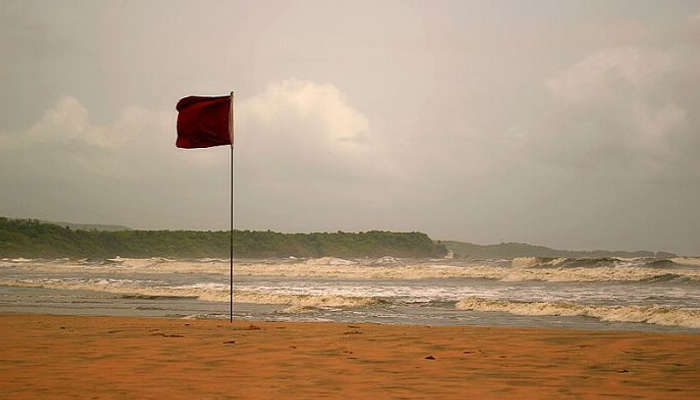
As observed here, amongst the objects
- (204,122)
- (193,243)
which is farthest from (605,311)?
Answer: (193,243)

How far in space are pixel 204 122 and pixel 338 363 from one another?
6.65 meters

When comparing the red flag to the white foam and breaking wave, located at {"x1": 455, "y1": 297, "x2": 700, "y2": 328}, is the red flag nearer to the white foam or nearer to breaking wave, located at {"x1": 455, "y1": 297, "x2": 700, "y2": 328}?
the white foam

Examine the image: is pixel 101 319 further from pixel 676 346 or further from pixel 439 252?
pixel 439 252

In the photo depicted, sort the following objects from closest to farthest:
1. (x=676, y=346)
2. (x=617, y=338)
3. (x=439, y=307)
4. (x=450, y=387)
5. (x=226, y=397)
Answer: (x=226, y=397) → (x=450, y=387) → (x=676, y=346) → (x=617, y=338) → (x=439, y=307)

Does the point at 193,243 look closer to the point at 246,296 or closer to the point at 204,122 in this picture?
the point at 246,296

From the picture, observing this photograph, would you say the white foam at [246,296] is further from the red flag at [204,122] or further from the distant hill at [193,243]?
the distant hill at [193,243]

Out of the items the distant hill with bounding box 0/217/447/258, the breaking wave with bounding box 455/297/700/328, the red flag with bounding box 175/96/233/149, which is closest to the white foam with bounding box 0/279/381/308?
the breaking wave with bounding box 455/297/700/328

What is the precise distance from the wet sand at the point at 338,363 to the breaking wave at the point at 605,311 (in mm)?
4105

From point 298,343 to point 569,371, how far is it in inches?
168

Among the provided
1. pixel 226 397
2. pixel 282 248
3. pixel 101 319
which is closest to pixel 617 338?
pixel 226 397

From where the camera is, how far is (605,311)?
17.1 m

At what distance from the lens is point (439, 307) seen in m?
19.5

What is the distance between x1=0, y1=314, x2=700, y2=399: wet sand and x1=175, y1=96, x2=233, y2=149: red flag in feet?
11.9

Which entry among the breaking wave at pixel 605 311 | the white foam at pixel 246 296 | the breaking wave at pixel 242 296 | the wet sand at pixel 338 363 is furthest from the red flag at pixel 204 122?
the breaking wave at pixel 605 311
